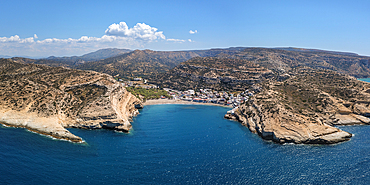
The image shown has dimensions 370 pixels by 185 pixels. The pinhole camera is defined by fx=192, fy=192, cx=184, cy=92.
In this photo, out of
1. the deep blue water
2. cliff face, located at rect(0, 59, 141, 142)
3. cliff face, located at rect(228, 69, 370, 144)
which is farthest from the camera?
cliff face, located at rect(0, 59, 141, 142)

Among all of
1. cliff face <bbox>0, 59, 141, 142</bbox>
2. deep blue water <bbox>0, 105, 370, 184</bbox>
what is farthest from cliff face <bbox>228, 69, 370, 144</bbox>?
cliff face <bbox>0, 59, 141, 142</bbox>

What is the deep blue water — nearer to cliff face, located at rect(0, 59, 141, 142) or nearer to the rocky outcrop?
the rocky outcrop

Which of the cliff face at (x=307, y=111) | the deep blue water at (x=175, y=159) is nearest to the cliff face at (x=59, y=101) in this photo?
the deep blue water at (x=175, y=159)

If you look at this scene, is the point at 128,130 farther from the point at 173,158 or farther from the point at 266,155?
the point at 266,155

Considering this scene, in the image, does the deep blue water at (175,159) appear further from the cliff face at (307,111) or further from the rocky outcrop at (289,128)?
the cliff face at (307,111)

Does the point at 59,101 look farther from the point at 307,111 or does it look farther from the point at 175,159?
the point at 307,111

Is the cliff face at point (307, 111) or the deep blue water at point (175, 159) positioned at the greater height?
the cliff face at point (307, 111)

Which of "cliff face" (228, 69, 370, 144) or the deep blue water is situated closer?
the deep blue water
